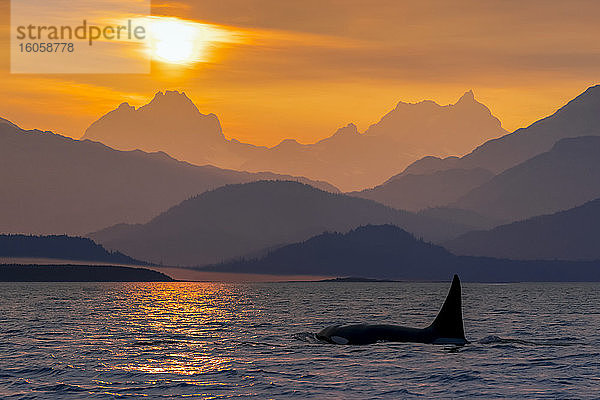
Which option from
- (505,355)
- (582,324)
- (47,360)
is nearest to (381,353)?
(505,355)

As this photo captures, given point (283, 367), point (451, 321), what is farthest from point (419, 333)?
point (283, 367)

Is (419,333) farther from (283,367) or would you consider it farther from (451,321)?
(283,367)

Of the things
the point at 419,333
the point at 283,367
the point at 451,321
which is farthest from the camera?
the point at 419,333

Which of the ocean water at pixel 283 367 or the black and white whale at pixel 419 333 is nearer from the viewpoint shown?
the ocean water at pixel 283 367

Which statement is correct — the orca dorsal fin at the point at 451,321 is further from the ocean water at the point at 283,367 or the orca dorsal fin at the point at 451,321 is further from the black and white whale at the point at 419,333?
the ocean water at the point at 283,367

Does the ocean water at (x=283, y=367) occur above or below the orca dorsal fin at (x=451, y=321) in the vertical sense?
below

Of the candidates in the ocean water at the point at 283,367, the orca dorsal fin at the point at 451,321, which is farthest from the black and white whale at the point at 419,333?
the ocean water at the point at 283,367

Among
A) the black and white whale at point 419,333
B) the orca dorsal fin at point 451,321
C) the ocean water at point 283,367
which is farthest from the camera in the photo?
the black and white whale at point 419,333

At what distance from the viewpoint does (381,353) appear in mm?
49094

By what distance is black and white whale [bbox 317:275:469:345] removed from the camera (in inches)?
2147

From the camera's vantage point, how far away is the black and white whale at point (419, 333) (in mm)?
54531

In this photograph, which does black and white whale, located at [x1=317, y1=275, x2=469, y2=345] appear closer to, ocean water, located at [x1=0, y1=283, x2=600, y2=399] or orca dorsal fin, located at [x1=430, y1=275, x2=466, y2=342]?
orca dorsal fin, located at [x1=430, y1=275, x2=466, y2=342]

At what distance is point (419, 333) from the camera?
56062 millimetres

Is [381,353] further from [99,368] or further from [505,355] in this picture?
[99,368]
